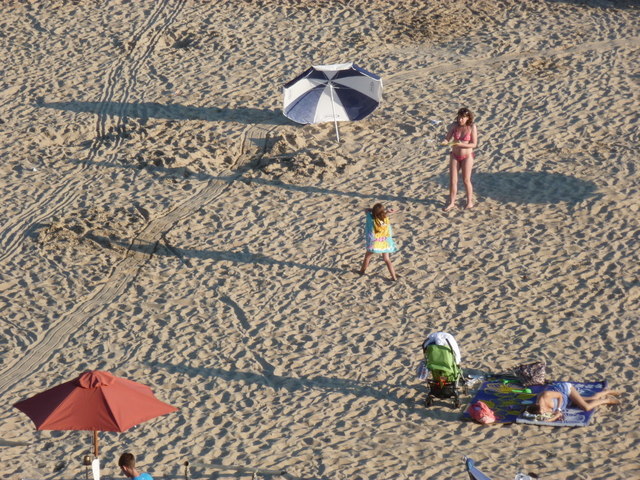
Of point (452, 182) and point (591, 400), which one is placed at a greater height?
point (452, 182)

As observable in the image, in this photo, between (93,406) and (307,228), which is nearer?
(93,406)

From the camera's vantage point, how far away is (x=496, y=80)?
17922 mm

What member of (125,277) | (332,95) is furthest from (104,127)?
(125,277)

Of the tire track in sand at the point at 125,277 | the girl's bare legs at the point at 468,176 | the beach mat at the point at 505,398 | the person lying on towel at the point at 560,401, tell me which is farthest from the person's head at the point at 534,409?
the girl's bare legs at the point at 468,176

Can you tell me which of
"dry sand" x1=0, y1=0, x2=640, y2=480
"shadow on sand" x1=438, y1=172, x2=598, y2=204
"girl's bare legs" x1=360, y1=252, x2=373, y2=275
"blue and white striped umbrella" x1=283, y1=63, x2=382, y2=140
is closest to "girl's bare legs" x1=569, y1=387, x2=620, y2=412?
"dry sand" x1=0, y1=0, x2=640, y2=480

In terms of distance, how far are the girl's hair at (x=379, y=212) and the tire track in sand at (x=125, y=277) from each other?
208 cm

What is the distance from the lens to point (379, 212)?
13.2 metres

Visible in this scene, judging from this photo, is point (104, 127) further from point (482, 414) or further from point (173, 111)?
point (482, 414)

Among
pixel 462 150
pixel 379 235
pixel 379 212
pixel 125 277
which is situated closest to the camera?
pixel 379 212

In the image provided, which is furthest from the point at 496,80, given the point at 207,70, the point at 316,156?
the point at 207,70

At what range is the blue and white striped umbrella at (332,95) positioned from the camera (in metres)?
16.0

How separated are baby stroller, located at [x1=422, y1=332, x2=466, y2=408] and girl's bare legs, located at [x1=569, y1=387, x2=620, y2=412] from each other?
3.92 ft

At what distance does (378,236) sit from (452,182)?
1991 millimetres

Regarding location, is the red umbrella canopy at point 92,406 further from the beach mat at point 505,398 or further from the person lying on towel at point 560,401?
the person lying on towel at point 560,401
